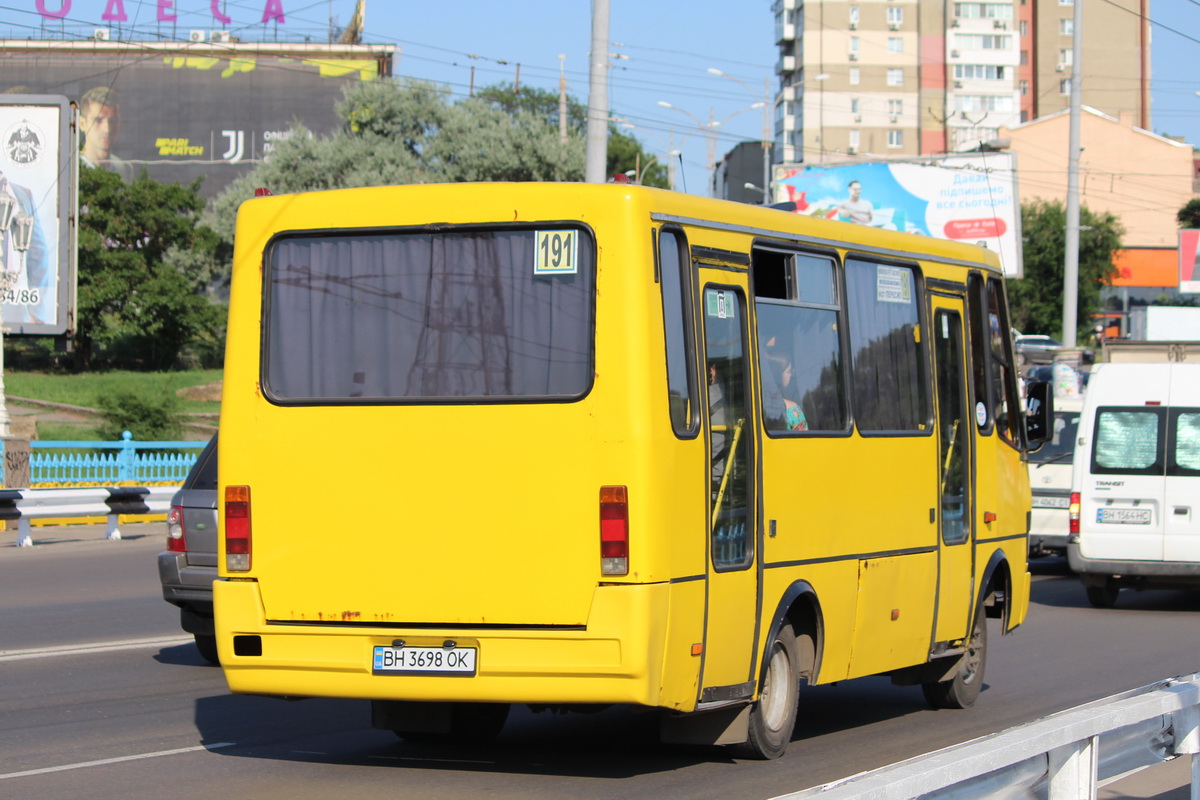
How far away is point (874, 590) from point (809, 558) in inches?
34.6

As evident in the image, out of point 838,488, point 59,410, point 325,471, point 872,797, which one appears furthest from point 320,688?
point 59,410

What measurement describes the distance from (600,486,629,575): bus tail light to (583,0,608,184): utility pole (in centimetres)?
1212

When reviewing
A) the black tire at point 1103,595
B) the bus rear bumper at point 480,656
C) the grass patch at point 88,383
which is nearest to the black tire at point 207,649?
the bus rear bumper at point 480,656

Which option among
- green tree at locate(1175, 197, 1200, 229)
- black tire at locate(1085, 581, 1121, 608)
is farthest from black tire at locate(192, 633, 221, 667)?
green tree at locate(1175, 197, 1200, 229)

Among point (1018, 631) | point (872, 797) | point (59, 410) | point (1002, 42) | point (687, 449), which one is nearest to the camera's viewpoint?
point (872, 797)

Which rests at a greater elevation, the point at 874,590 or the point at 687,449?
the point at 687,449

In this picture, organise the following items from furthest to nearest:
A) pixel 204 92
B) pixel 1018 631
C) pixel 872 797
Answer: pixel 204 92
pixel 1018 631
pixel 872 797

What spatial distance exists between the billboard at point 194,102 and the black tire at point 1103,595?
69954 mm

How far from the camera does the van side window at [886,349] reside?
29.0 feet

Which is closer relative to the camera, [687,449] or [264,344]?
[687,449]

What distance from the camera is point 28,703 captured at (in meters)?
9.41

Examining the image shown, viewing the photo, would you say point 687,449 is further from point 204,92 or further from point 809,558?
point 204,92

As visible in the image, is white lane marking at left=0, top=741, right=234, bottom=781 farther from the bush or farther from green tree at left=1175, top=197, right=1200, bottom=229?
green tree at left=1175, top=197, right=1200, bottom=229

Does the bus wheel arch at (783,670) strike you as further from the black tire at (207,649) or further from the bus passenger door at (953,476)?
the black tire at (207,649)
